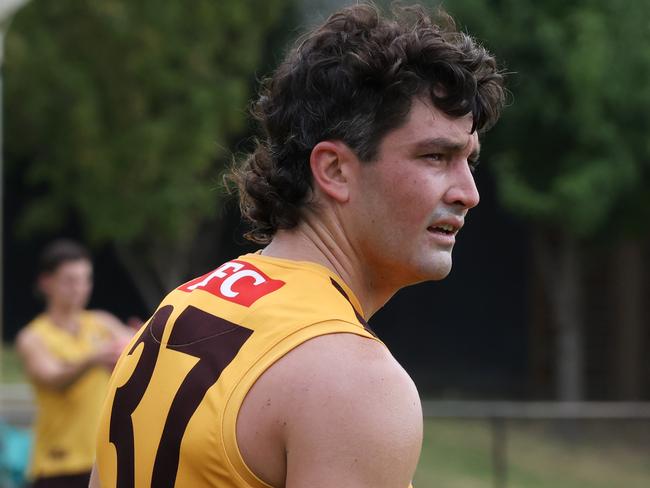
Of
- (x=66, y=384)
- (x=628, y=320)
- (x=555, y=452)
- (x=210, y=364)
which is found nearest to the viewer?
(x=210, y=364)

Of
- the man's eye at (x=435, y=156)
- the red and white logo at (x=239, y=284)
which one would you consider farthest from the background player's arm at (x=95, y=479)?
the man's eye at (x=435, y=156)

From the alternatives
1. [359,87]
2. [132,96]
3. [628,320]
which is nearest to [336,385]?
[359,87]

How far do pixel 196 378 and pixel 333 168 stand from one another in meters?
0.48

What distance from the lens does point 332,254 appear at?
2.33m

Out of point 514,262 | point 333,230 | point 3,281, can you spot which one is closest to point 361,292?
point 333,230

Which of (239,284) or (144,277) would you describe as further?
(144,277)

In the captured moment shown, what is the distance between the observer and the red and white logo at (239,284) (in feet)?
7.29

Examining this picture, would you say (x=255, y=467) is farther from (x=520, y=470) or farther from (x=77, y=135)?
(x=77, y=135)

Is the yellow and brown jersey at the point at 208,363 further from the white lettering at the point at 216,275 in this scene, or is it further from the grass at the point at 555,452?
the grass at the point at 555,452

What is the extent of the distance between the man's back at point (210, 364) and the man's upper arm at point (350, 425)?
0.12ft

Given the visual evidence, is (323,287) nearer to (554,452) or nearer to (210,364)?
(210,364)

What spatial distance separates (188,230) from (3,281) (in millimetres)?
6256

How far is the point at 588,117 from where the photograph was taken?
13633 millimetres

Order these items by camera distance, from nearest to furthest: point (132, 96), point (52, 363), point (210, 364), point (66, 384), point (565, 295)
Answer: point (210, 364)
point (66, 384)
point (52, 363)
point (132, 96)
point (565, 295)
